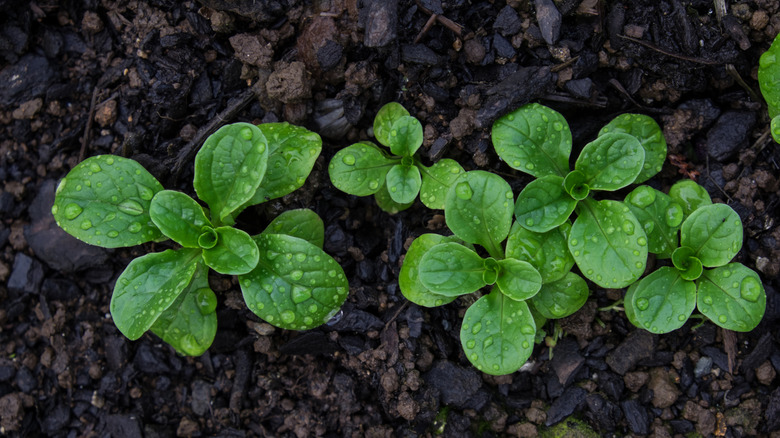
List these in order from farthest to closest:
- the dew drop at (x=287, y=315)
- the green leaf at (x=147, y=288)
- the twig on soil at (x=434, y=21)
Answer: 1. the twig on soil at (x=434, y=21)
2. the dew drop at (x=287, y=315)
3. the green leaf at (x=147, y=288)

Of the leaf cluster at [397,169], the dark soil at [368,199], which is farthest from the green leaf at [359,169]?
the dark soil at [368,199]

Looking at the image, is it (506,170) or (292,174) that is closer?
(292,174)

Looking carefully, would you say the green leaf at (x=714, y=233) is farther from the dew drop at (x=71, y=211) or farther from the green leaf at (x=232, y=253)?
the dew drop at (x=71, y=211)

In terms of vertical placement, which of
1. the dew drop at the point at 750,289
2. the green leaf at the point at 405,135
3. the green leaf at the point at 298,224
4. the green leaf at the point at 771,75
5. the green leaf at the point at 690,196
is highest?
the green leaf at the point at 771,75

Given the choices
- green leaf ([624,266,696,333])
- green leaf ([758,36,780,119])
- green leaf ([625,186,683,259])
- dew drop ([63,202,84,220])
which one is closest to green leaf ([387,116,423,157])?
green leaf ([625,186,683,259])

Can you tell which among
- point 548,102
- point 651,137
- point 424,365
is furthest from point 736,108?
point 424,365

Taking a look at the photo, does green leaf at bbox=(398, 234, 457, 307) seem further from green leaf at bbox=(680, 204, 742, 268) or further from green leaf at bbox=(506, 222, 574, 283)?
green leaf at bbox=(680, 204, 742, 268)

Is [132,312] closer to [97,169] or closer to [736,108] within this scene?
[97,169]
